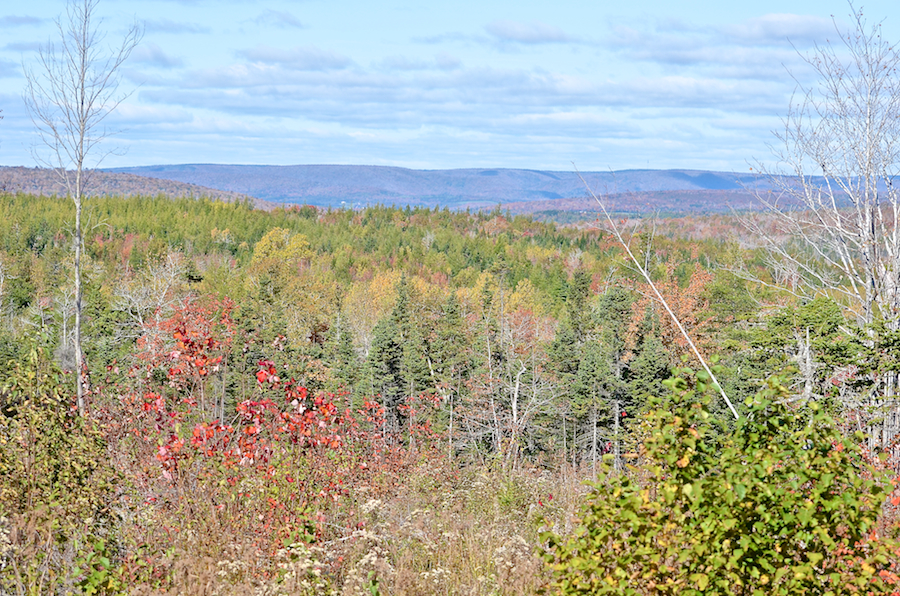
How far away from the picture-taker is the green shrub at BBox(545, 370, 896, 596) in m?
2.96

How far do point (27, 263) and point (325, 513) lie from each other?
82.8 metres

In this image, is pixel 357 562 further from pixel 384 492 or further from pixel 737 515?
pixel 384 492

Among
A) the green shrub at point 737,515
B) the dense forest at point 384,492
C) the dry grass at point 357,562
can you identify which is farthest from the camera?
the dry grass at point 357,562

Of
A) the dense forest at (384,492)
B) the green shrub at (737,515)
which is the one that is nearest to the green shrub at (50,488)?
the dense forest at (384,492)

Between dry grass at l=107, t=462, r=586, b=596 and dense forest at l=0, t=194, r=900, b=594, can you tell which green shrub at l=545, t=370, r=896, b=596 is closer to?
dense forest at l=0, t=194, r=900, b=594

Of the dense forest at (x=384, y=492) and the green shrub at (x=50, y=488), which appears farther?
the green shrub at (x=50, y=488)

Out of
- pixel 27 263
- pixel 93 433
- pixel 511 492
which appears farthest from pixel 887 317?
pixel 27 263

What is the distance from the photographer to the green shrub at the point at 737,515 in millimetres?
2955

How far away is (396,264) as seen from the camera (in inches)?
4323

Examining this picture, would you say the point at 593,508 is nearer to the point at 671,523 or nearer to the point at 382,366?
the point at 671,523

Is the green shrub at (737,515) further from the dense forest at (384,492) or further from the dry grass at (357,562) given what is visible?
the dry grass at (357,562)

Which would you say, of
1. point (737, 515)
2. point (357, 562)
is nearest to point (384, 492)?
point (357, 562)

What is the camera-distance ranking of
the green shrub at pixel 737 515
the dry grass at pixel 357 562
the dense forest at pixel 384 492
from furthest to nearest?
the dry grass at pixel 357 562 → the dense forest at pixel 384 492 → the green shrub at pixel 737 515

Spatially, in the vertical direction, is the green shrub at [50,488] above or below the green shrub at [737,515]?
below
